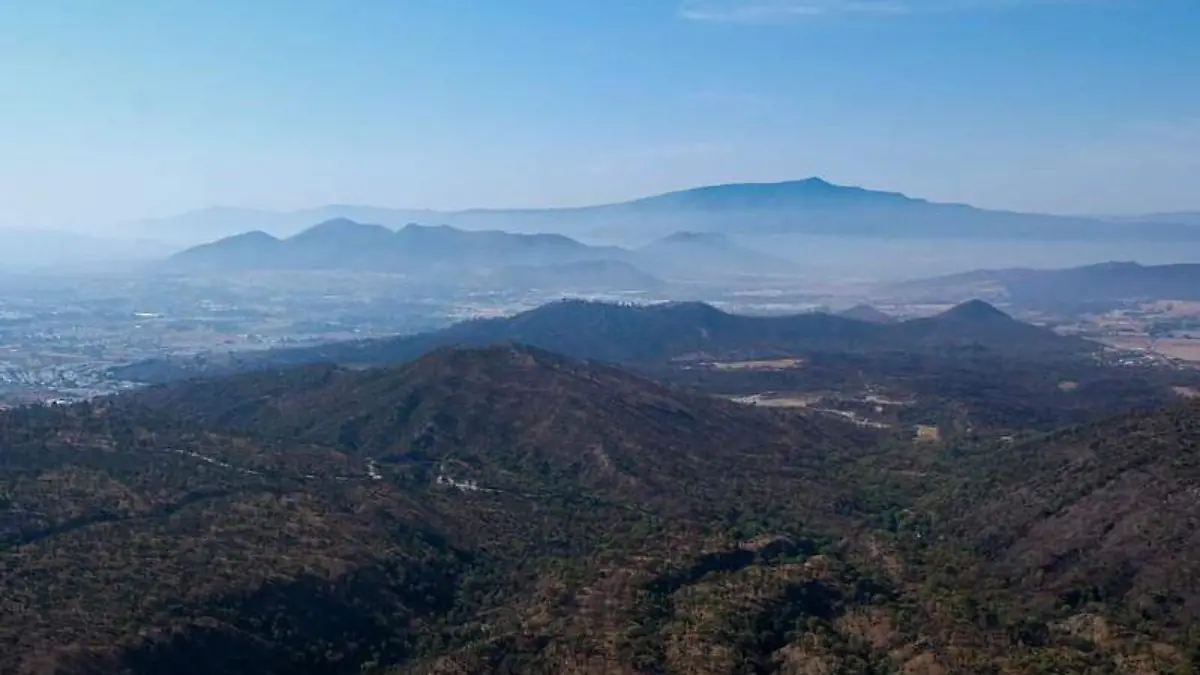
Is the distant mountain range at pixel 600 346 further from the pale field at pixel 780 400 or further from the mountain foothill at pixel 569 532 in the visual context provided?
the mountain foothill at pixel 569 532

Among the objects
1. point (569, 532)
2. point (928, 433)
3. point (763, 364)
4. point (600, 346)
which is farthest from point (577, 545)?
point (600, 346)

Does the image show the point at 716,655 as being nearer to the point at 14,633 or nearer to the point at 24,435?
the point at 14,633

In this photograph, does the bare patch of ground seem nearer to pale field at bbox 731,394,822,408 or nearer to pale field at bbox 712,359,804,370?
pale field at bbox 731,394,822,408

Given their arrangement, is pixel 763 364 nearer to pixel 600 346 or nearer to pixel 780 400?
pixel 600 346

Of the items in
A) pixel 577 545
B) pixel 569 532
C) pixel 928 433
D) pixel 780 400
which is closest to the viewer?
pixel 577 545

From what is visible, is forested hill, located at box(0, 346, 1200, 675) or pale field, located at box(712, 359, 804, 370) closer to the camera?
forested hill, located at box(0, 346, 1200, 675)

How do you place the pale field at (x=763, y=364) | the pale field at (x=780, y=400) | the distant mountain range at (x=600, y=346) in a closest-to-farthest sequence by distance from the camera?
1. the pale field at (x=780, y=400)
2. the pale field at (x=763, y=364)
3. the distant mountain range at (x=600, y=346)

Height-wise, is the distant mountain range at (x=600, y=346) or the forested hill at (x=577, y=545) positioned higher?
the distant mountain range at (x=600, y=346)

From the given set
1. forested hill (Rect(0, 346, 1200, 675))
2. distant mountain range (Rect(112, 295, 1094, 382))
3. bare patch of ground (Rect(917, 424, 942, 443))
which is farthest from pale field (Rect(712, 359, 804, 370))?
forested hill (Rect(0, 346, 1200, 675))

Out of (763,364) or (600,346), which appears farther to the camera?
(600,346)

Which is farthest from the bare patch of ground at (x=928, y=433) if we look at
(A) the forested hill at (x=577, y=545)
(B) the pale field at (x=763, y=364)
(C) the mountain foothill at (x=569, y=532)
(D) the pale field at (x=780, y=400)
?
(B) the pale field at (x=763, y=364)

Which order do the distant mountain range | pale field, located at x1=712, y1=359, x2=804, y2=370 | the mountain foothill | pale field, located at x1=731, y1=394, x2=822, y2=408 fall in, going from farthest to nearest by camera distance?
the distant mountain range
pale field, located at x1=712, y1=359, x2=804, y2=370
pale field, located at x1=731, y1=394, x2=822, y2=408
the mountain foothill
